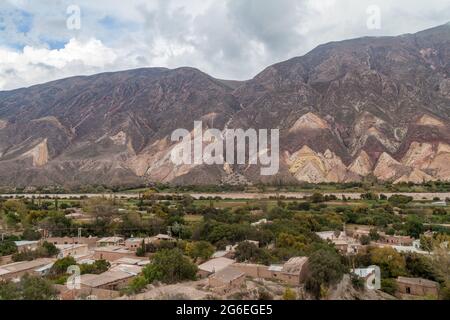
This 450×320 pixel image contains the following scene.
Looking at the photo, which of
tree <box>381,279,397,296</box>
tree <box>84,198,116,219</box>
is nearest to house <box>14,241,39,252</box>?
tree <box>84,198,116,219</box>

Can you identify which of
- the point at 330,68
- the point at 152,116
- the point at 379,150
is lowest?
the point at 379,150

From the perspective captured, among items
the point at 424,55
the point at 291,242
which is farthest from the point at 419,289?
the point at 424,55

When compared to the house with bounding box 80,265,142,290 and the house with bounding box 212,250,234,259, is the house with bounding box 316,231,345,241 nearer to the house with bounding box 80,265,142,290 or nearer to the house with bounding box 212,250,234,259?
the house with bounding box 212,250,234,259

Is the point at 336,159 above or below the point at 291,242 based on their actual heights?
above
